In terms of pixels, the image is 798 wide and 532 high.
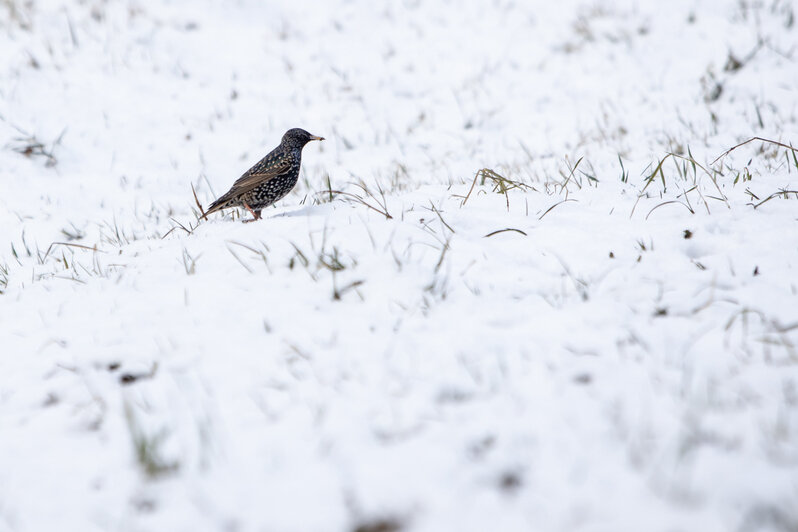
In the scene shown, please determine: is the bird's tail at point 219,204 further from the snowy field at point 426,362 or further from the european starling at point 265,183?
the snowy field at point 426,362

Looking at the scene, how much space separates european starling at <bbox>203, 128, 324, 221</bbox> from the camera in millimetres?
5379

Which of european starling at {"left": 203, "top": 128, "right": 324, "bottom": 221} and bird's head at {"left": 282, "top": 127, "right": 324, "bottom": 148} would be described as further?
bird's head at {"left": 282, "top": 127, "right": 324, "bottom": 148}

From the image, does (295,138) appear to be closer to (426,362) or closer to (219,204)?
(219,204)

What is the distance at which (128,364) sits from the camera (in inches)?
112

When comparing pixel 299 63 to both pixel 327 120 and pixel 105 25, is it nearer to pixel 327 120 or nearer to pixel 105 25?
pixel 327 120

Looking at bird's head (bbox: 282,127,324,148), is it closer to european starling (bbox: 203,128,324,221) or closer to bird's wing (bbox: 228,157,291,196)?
european starling (bbox: 203,128,324,221)

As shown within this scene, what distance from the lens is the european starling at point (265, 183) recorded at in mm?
5379

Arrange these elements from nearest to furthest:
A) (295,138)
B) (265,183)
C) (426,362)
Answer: (426,362), (265,183), (295,138)

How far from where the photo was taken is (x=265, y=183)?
17.7ft

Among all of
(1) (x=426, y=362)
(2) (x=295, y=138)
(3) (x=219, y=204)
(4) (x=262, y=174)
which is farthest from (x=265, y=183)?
(1) (x=426, y=362)

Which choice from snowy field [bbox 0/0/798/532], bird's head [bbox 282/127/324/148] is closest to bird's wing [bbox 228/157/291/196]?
bird's head [bbox 282/127/324/148]

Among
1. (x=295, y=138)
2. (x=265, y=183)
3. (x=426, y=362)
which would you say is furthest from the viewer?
(x=295, y=138)

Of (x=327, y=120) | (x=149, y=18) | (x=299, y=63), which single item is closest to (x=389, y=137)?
(x=327, y=120)

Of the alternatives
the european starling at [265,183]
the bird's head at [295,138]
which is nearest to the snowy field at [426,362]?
the european starling at [265,183]
